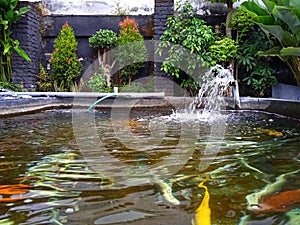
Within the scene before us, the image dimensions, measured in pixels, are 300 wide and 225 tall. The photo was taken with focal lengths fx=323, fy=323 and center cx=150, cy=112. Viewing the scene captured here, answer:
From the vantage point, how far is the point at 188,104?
555 cm

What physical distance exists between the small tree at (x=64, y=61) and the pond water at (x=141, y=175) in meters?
4.87

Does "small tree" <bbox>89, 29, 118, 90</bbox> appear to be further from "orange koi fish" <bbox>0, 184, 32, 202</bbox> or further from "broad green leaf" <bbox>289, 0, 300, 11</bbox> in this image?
"orange koi fish" <bbox>0, 184, 32, 202</bbox>

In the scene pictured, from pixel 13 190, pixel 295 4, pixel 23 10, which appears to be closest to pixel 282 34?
pixel 295 4

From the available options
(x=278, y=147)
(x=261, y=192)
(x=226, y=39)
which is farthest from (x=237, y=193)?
(x=226, y=39)

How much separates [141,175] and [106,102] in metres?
4.19

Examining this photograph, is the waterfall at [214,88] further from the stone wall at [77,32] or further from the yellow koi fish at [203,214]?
the yellow koi fish at [203,214]

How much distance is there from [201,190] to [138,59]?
628 centimetres

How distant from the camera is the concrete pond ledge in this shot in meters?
4.84

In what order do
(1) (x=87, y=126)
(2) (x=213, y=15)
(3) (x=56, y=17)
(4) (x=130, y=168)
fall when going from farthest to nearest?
(3) (x=56, y=17) < (2) (x=213, y=15) < (1) (x=87, y=126) < (4) (x=130, y=168)

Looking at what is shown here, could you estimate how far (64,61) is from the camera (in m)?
7.59

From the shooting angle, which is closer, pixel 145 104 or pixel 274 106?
pixel 274 106

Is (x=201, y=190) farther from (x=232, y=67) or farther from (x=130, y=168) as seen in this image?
(x=232, y=67)

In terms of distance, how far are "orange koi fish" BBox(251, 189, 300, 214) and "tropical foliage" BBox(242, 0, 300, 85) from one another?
267cm

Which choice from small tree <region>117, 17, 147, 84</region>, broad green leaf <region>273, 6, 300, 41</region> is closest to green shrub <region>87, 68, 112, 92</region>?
small tree <region>117, 17, 147, 84</region>
